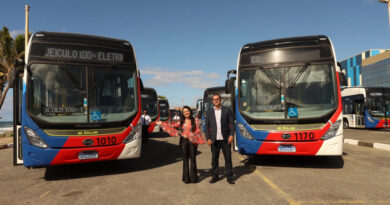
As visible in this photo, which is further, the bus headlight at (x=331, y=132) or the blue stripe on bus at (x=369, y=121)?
the blue stripe on bus at (x=369, y=121)

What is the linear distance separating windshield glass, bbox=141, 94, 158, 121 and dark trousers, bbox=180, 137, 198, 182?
41.5 feet

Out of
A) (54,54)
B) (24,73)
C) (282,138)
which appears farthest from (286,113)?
(24,73)

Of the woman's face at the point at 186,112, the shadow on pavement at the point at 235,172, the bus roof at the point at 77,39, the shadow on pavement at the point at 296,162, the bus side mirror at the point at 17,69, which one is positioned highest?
the bus roof at the point at 77,39

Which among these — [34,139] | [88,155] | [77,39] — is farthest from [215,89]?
[34,139]

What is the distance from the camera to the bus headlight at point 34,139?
18.9 feet

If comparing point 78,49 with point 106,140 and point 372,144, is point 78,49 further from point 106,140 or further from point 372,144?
point 372,144

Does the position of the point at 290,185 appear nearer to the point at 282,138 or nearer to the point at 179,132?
the point at 282,138

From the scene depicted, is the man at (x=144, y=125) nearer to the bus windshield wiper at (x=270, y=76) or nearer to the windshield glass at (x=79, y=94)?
the windshield glass at (x=79, y=94)

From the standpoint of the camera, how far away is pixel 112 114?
21.1ft

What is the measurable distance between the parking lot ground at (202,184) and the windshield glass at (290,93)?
1345 millimetres

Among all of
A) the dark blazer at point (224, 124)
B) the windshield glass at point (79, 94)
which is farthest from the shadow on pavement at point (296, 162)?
the windshield glass at point (79, 94)

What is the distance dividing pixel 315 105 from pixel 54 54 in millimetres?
5910

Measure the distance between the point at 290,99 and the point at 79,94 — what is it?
4.77 metres

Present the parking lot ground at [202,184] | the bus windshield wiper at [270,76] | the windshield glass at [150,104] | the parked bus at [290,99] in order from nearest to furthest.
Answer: the parking lot ground at [202,184] → the parked bus at [290,99] → the bus windshield wiper at [270,76] → the windshield glass at [150,104]
